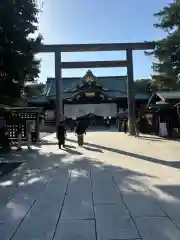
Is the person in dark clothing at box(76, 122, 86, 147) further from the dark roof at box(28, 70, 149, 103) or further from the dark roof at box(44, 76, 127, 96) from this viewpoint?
the dark roof at box(44, 76, 127, 96)

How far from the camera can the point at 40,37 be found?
52.3 feet

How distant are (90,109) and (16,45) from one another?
29684 mm

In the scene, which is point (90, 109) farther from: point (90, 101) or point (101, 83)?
point (101, 83)

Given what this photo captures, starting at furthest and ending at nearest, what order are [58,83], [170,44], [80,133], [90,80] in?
1. [90,80]
2. [58,83]
3. [80,133]
4. [170,44]

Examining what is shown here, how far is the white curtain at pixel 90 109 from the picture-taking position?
143 feet

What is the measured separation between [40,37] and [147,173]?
33.1ft

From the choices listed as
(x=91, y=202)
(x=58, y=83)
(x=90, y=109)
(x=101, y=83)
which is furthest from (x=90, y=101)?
(x=91, y=202)

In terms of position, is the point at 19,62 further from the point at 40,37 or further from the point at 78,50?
the point at 78,50

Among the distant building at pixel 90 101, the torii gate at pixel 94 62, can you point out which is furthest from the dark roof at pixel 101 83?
the torii gate at pixel 94 62

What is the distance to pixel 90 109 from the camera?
145ft

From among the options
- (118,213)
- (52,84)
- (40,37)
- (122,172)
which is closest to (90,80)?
(52,84)

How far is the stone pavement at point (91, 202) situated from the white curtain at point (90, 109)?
33336 millimetres

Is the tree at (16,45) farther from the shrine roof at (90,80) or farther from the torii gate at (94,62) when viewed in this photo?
the shrine roof at (90,80)

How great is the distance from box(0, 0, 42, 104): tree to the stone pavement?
6036 mm
